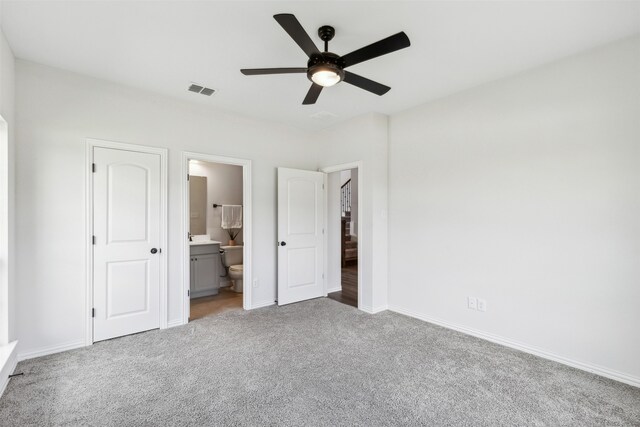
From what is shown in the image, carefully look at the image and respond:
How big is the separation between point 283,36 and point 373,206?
2319 mm

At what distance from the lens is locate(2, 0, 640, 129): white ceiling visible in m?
2.07

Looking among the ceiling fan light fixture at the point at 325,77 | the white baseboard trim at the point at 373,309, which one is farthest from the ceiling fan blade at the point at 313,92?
the white baseboard trim at the point at 373,309

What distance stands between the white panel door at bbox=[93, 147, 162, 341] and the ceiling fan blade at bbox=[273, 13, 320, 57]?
7.67ft

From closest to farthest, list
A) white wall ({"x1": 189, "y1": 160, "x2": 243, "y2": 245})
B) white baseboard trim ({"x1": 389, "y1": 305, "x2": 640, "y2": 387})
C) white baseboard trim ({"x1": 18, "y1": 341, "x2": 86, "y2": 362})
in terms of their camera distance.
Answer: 1. white baseboard trim ({"x1": 389, "y1": 305, "x2": 640, "y2": 387})
2. white baseboard trim ({"x1": 18, "y1": 341, "x2": 86, "y2": 362})
3. white wall ({"x1": 189, "y1": 160, "x2": 243, "y2": 245})

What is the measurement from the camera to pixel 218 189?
5684mm

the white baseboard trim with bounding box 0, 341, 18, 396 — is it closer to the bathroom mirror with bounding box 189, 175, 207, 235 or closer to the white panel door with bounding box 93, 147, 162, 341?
the white panel door with bounding box 93, 147, 162, 341

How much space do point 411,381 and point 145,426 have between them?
1.88 m

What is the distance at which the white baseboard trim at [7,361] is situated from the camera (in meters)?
2.22

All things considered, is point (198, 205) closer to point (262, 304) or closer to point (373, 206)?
point (262, 304)

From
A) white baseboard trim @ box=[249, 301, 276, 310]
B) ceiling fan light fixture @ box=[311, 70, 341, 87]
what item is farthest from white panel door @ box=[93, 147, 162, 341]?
ceiling fan light fixture @ box=[311, 70, 341, 87]

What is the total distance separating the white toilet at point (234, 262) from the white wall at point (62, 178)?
145 centimetres

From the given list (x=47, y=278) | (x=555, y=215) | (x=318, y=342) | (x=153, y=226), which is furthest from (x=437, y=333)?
(x=47, y=278)

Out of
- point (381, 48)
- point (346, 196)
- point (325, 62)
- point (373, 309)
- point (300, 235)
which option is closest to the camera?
point (381, 48)

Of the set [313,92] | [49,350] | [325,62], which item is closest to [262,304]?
[49,350]
